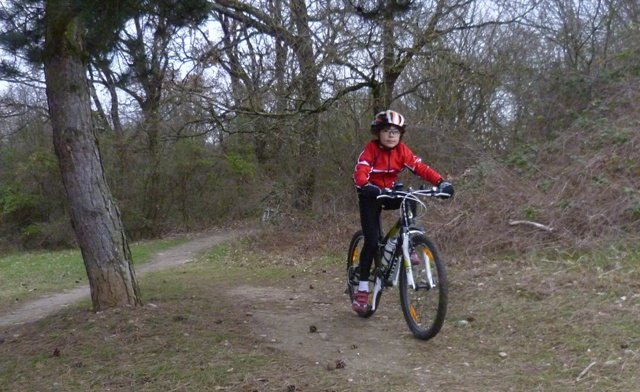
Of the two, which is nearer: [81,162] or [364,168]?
[364,168]

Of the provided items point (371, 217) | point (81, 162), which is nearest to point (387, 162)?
point (371, 217)

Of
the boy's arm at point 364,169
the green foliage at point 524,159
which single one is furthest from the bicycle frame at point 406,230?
the green foliage at point 524,159

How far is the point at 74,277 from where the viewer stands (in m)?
13.1

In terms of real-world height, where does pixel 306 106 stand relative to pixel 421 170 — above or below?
above

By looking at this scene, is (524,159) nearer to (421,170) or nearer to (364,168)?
(421,170)

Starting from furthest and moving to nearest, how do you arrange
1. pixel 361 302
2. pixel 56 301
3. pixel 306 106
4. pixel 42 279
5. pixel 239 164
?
pixel 239 164 → pixel 306 106 → pixel 42 279 → pixel 56 301 → pixel 361 302

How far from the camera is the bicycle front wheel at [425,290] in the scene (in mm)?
5246

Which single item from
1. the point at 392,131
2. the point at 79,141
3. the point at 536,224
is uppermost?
the point at 79,141

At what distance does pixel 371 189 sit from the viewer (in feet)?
18.8

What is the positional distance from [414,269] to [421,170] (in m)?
0.95

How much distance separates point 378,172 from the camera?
20.1 feet

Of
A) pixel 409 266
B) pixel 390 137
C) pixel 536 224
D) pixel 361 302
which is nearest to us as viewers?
pixel 409 266

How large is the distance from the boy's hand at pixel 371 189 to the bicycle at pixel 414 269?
54 mm

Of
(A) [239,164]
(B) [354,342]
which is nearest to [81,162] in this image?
(B) [354,342]
